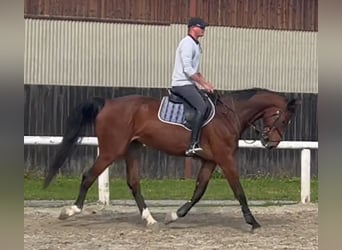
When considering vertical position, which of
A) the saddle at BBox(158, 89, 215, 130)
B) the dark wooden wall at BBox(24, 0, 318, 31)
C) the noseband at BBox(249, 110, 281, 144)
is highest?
the dark wooden wall at BBox(24, 0, 318, 31)

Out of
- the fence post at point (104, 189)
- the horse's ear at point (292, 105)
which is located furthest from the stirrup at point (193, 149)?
the fence post at point (104, 189)

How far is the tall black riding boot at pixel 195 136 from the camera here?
8.84 metres

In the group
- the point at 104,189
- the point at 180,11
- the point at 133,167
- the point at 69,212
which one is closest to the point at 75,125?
the point at 133,167

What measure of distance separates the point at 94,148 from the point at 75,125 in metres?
8.51

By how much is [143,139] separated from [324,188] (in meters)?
8.15

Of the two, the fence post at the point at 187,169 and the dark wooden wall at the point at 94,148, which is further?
the fence post at the point at 187,169

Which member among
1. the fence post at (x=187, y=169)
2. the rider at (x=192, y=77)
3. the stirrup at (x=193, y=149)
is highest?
the rider at (x=192, y=77)

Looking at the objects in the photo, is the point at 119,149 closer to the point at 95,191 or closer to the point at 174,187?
the point at 95,191

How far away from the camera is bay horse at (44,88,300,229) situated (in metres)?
9.02

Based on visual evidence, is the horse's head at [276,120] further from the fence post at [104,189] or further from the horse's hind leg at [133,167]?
the fence post at [104,189]

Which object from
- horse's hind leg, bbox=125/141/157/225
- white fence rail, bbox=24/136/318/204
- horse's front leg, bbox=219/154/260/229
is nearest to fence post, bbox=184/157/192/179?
white fence rail, bbox=24/136/318/204

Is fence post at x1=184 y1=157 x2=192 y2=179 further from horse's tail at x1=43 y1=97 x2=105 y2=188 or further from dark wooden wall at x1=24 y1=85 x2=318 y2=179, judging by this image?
horse's tail at x1=43 y1=97 x2=105 y2=188

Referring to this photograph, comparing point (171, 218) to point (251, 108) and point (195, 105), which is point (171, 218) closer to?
point (195, 105)

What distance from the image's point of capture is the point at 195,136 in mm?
8922
